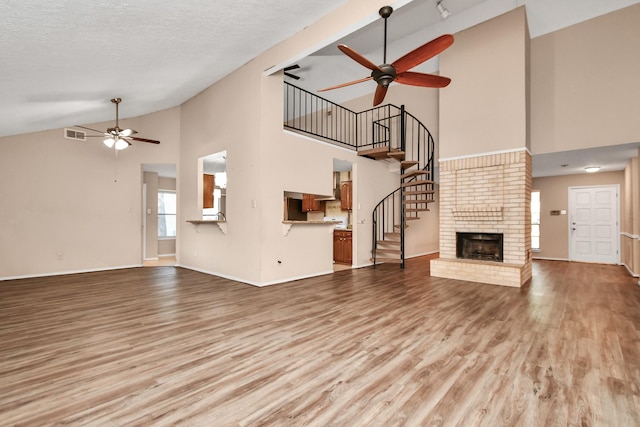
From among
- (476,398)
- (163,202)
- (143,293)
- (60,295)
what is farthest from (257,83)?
(163,202)

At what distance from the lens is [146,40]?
3582 millimetres

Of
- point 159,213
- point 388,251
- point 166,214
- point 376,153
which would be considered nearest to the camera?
point 376,153

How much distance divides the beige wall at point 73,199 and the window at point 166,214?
227cm

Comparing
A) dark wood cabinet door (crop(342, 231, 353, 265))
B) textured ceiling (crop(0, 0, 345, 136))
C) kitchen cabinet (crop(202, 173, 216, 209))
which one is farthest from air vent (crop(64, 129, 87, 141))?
dark wood cabinet door (crop(342, 231, 353, 265))

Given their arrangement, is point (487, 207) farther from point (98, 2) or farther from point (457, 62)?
point (98, 2)

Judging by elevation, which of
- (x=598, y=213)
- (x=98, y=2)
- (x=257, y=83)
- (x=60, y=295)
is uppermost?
(x=257, y=83)

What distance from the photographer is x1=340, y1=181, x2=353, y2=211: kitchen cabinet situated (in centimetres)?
824

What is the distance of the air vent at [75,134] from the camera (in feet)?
21.2

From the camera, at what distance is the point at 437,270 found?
6164mm

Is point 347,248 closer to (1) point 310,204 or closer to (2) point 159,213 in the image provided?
(1) point 310,204

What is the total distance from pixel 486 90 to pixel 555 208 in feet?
16.8

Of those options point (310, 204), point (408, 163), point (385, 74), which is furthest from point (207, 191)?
point (385, 74)

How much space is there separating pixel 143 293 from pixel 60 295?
1.16 meters

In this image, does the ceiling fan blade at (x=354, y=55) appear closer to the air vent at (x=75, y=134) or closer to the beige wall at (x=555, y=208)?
the air vent at (x=75, y=134)
